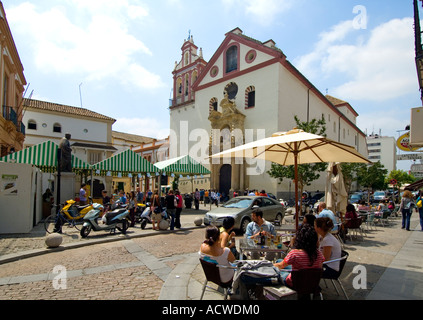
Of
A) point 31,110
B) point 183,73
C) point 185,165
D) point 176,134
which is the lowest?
point 185,165

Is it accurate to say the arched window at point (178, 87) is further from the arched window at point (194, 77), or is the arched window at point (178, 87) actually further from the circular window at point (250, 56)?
the circular window at point (250, 56)

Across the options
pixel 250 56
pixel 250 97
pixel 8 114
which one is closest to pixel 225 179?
pixel 250 97

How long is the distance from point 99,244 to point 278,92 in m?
20.5

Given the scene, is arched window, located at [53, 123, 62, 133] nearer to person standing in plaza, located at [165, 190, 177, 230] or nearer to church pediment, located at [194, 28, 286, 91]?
church pediment, located at [194, 28, 286, 91]

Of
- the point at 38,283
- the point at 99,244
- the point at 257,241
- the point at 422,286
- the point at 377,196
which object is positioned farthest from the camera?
the point at 377,196

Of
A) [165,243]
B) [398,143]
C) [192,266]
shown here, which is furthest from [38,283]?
[398,143]

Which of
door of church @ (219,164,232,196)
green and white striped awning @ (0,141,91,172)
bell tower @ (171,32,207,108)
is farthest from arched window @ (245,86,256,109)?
green and white striped awning @ (0,141,91,172)

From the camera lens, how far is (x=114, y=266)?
5.51 metres

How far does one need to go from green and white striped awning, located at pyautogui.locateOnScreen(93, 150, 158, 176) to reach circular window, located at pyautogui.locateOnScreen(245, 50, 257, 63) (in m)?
16.4

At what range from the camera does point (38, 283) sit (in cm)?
455

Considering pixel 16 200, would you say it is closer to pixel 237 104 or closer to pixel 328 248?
pixel 328 248

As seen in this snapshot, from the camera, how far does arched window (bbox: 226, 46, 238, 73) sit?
27.6 metres

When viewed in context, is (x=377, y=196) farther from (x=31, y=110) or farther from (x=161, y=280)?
(x=31, y=110)

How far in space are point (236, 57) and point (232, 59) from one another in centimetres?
63
